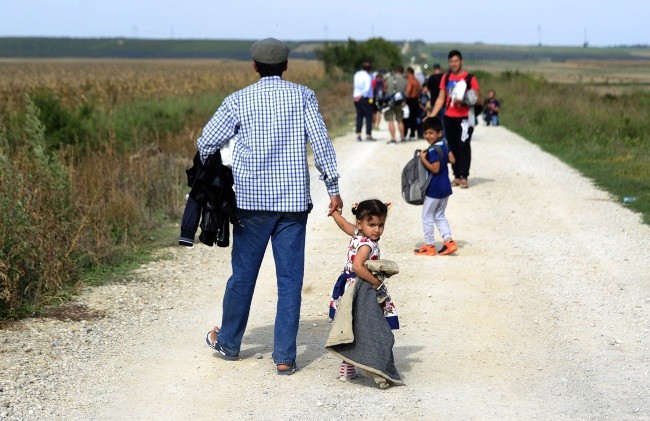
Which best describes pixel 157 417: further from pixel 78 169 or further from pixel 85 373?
pixel 78 169

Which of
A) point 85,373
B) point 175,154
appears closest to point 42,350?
point 85,373

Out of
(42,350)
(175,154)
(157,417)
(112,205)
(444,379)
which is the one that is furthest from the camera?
(175,154)

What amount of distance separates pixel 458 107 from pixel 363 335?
9023mm

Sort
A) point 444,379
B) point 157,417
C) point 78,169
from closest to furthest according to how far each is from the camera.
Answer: point 157,417, point 444,379, point 78,169

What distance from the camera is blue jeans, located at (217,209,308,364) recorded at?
6.55 m

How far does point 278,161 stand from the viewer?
253 inches

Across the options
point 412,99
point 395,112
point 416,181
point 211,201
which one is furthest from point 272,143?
point 412,99

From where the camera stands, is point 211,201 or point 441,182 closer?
point 211,201

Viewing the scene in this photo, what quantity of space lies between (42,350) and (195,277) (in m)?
2.72

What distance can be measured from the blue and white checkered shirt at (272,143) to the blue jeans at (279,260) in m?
0.13

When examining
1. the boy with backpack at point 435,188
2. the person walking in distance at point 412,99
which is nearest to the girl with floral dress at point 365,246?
the boy with backpack at point 435,188

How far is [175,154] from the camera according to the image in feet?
55.4

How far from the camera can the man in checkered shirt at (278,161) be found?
253 inches

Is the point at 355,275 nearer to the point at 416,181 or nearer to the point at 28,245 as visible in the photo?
the point at 28,245
